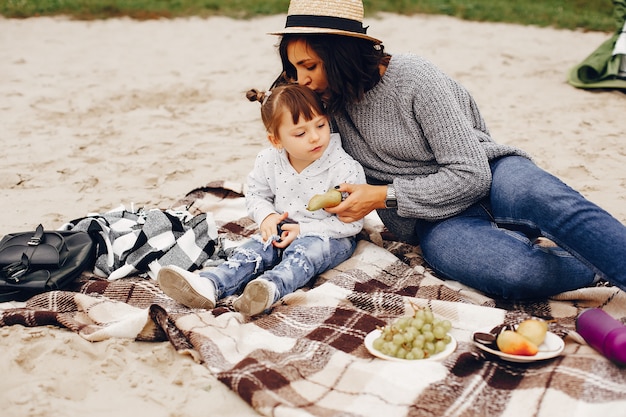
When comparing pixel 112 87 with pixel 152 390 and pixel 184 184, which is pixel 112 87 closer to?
pixel 184 184

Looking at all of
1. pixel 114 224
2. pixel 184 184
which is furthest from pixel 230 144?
pixel 114 224

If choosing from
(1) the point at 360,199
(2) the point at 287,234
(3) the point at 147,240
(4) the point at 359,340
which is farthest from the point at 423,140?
(3) the point at 147,240

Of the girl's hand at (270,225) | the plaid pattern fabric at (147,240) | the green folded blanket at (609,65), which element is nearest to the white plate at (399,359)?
the girl's hand at (270,225)

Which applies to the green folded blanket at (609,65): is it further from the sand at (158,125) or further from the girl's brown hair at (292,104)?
the girl's brown hair at (292,104)

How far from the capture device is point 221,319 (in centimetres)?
286

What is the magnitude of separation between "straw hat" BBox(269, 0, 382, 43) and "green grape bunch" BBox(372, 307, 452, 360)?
1.28 meters

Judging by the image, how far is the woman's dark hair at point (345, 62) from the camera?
3.09 metres

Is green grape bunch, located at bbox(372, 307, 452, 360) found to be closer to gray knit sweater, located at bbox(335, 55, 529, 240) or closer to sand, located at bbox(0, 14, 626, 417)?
sand, located at bbox(0, 14, 626, 417)

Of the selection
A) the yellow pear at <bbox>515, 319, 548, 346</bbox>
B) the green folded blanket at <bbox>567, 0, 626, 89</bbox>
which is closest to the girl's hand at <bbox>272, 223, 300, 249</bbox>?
the yellow pear at <bbox>515, 319, 548, 346</bbox>

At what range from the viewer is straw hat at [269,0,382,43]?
10.0 ft

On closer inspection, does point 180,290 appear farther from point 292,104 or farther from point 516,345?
point 516,345

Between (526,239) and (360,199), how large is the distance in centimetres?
74

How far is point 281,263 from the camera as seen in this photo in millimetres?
3141

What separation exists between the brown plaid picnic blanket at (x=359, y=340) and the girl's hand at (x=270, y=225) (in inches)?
12.6
